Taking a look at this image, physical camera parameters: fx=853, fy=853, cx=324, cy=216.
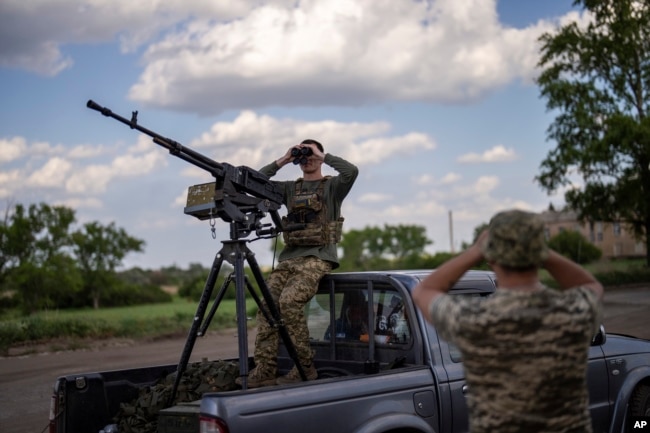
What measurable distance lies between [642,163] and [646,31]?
17.6 feet

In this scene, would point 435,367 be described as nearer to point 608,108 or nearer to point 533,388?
point 533,388

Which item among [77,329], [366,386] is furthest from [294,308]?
[77,329]

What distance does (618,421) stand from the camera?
20.8 ft

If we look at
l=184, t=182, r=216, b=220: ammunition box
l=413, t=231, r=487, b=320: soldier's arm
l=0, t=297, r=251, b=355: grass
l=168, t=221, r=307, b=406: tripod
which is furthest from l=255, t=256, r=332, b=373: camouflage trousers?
l=0, t=297, r=251, b=355: grass

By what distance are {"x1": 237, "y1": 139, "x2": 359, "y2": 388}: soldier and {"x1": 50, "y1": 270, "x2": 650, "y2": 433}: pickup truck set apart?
0.67 ft

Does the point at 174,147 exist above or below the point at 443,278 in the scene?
above

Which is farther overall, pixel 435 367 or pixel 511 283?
pixel 435 367

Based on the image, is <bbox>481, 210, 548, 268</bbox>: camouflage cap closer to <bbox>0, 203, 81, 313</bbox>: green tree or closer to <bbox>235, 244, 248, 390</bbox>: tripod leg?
<bbox>235, 244, 248, 390</bbox>: tripod leg

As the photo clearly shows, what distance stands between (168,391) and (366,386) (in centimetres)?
152

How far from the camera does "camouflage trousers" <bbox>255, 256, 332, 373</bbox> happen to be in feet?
20.0

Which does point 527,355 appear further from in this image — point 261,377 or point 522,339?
point 261,377

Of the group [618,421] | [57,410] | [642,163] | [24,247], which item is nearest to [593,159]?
[642,163]

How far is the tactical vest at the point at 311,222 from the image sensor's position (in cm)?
646

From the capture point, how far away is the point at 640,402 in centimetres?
659
